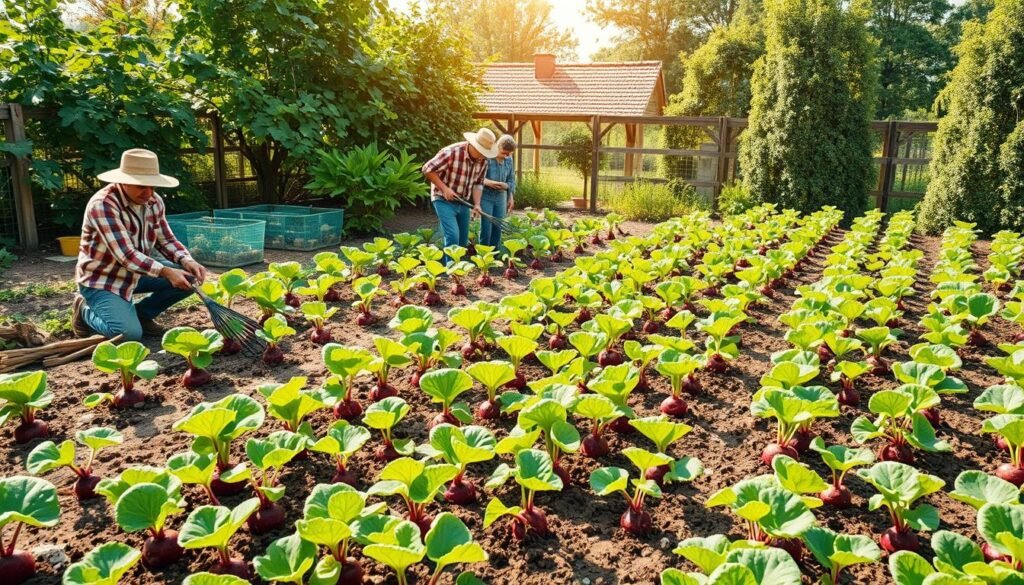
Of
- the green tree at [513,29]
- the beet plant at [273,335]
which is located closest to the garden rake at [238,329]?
the beet plant at [273,335]

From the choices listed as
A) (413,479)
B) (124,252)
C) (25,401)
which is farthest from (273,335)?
(413,479)

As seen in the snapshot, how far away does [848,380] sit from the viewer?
12.9ft

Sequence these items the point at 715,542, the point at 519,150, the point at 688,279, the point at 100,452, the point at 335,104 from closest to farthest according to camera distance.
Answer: the point at 715,542, the point at 100,452, the point at 688,279, the point at 335,104, the point at 519,150

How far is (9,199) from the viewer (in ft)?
26.5

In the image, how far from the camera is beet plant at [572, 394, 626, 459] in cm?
299

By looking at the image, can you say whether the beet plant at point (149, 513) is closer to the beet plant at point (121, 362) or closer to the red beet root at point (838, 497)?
the beet plant at point (121, 362)

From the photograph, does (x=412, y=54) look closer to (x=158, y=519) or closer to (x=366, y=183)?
(x=366, y=183)

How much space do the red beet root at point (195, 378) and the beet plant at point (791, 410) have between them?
117 inches

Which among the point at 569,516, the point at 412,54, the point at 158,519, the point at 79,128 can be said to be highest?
the point at 412,54

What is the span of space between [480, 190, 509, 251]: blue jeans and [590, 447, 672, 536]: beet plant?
5551 millimetres

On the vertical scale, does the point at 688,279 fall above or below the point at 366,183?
below

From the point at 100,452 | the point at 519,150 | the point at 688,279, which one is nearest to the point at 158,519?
the point at 100,452

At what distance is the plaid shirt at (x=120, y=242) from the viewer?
440cm

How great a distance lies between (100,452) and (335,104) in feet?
25.1
